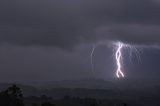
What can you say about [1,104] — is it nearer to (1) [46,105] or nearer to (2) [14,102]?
(2) [14,102]

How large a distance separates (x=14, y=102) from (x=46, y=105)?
32.9 feet

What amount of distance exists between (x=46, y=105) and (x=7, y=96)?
13129mm

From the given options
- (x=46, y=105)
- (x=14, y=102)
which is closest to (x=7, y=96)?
(x=14, y=102)

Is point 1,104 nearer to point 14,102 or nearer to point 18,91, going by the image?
point 14,102

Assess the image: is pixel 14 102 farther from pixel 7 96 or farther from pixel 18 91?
pixel 18 91

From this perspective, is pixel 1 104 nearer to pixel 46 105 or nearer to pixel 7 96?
pixel 7 96

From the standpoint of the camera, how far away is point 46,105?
127m

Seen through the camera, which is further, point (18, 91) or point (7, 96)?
Result: point (18, 91)

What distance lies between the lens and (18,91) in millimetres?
140000

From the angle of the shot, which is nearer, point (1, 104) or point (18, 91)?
point (1, 104)

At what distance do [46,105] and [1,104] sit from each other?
44.9 ft

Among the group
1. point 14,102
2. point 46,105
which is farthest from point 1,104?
point 46,105

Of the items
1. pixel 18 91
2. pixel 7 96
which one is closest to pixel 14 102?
pixel 7 96

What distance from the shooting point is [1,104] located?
12644 centimetres
